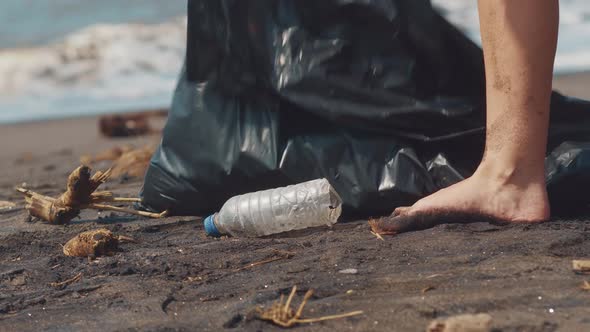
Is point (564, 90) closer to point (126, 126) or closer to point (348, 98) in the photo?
point (126, 126)

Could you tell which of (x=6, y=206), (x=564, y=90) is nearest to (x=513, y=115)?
(x=6, y=206)

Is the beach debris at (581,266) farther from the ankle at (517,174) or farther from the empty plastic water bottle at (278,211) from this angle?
the empty plastic water bottle at (278,211)

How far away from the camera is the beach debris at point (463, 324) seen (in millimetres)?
1622

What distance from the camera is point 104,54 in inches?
436

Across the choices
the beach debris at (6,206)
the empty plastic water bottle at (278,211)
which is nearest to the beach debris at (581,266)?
the empty plastic water bottle at (278,211)

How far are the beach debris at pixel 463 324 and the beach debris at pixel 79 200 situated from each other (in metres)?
1.54

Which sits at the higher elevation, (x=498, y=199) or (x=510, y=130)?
(x=510, y=130)

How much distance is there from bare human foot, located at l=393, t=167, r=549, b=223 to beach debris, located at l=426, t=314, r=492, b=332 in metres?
0.81

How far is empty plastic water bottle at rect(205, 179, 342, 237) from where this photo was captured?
2.69m

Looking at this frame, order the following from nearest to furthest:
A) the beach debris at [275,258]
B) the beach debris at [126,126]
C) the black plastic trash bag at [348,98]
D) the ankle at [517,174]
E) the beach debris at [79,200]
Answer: the beach debris at [275,258]
the ankle at [517,174]
the black plastic trash bag at [348,98]
the beach debris at [79,200]
the beach debris at [126,126]

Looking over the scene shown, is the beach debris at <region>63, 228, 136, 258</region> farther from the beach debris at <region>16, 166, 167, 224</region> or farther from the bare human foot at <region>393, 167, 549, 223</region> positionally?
the bare human foot at <region>393, 167, 549, 223</region>

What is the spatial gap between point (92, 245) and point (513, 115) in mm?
1235

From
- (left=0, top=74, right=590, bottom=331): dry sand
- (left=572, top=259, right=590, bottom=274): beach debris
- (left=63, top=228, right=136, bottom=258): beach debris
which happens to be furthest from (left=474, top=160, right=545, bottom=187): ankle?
(left=63, top=228, right=136, bottom=258): beach debris

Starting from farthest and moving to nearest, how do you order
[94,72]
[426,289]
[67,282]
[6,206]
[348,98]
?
[94,72] → [6,206] → [348,98] → [67,282] → [426,289]
